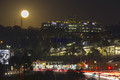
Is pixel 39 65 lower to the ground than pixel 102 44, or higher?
lower

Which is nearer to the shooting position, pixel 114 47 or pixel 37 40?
pixel 37 40

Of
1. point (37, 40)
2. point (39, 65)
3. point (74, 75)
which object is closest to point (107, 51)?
point (37, 40)

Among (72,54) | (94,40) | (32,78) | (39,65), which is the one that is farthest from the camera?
(94,40)

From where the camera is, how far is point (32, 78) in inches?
820

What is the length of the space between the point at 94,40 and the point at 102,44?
661 centimetres

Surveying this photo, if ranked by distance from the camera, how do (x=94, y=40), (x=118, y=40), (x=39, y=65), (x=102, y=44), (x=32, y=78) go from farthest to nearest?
(x=118, y=40) < (x=94, y=40) < (x=102, y=44) < (x=39, y=65) < (x=32, y=78)

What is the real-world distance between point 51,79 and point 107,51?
218ft

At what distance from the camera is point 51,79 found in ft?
71.6

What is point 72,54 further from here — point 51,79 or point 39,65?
point 51,79

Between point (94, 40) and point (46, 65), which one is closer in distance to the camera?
point (46, 65)

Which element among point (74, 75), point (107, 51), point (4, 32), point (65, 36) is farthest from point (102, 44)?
point (74, 75)

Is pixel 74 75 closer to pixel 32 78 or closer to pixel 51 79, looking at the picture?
pixel 51 79

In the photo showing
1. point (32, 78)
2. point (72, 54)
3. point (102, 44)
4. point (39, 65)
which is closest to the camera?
point (32, 78)

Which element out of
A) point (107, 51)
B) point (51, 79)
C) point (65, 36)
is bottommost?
point (51, 79)
